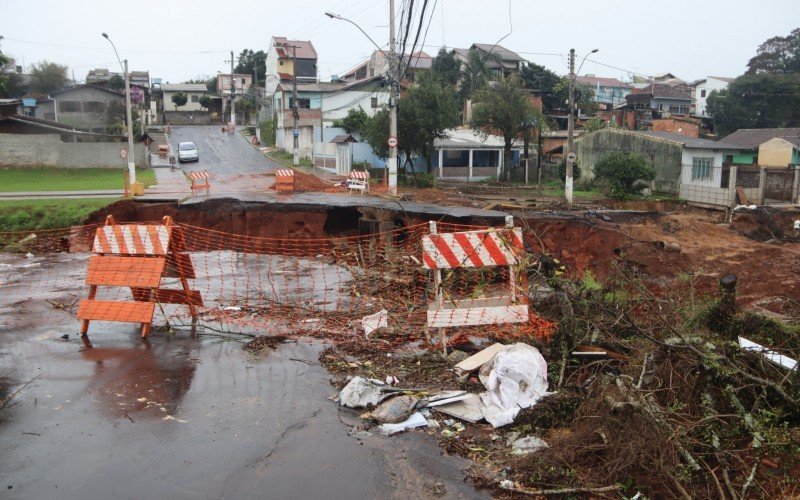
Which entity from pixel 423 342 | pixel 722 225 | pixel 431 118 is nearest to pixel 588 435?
pixel 423 342

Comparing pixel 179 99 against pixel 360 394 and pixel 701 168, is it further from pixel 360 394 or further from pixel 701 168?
pixel 360 394

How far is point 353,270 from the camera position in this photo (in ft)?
40.5

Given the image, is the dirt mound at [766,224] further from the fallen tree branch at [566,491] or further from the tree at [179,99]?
the tree at [179,99]

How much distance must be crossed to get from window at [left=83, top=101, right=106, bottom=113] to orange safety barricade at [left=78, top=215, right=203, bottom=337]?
54.8m

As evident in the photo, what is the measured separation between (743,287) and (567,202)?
13.7 m

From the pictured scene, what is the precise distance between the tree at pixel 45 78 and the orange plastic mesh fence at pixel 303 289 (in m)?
66.3

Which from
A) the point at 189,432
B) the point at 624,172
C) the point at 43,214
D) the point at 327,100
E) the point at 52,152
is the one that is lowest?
the point at 189,432

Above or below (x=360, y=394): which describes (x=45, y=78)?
above

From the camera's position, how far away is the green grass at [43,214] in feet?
63.4

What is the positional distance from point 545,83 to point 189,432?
63.5 metres

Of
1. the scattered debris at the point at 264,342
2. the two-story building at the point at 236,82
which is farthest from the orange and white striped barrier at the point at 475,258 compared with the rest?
the two-story building at the point at 236,82

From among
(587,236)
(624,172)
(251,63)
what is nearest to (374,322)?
(587,236)

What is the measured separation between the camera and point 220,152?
5181cm

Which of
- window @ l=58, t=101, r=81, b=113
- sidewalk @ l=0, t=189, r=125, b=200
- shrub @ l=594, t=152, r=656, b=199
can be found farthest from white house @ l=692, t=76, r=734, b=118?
sidewalk @ l=0, t=189, r=125, b=200
